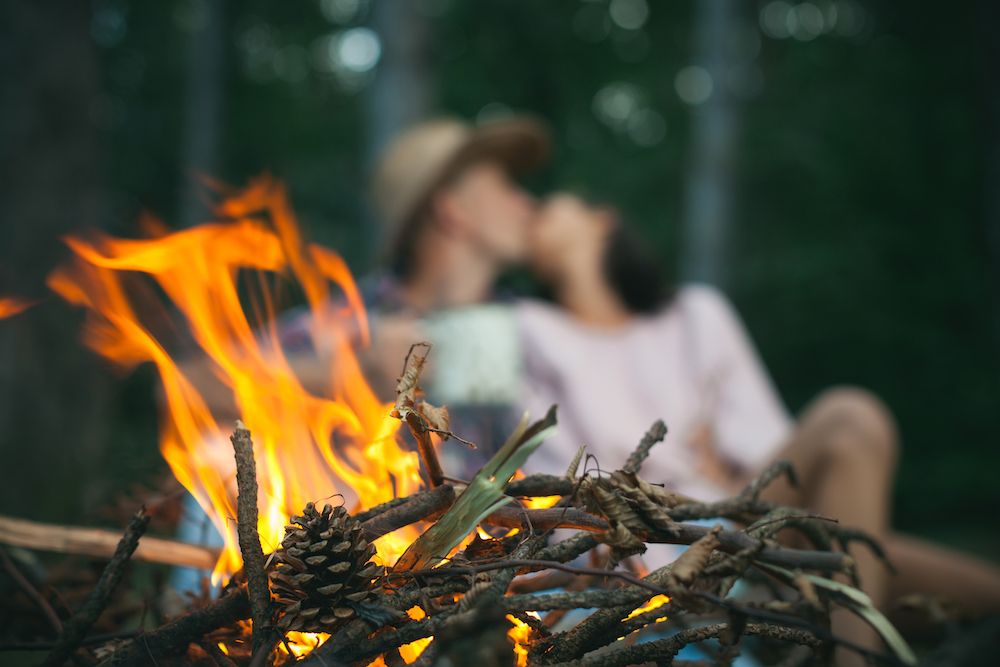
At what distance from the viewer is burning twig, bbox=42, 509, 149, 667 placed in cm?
84

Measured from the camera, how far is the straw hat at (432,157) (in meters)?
3.48

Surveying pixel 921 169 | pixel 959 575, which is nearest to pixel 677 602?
pixel 959 575

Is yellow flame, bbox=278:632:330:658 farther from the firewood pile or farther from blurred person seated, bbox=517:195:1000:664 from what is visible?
blurred person seated, bbox=517:195:1000:664

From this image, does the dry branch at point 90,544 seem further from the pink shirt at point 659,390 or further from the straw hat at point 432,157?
the straw hat at point 432,157

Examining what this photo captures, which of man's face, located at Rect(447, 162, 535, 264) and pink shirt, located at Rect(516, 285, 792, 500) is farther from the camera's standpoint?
man's face, located at Rect(447, 162, 535, 264)

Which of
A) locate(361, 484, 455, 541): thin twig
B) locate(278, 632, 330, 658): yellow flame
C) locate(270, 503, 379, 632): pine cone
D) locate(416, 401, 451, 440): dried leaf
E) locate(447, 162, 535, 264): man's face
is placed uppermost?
locate(447, 162, 535, 264): man's face

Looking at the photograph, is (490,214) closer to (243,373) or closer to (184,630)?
(243,373)

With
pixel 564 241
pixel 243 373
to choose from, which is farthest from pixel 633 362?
pixel 243 373

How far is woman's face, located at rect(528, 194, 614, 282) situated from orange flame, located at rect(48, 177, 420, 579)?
2.12 meters

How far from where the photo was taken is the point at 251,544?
831mm

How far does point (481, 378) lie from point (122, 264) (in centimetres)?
186

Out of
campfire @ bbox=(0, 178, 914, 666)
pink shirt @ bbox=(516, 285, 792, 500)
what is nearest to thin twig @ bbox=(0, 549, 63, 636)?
campfire @ bbox=(0, 178, 914, 666)

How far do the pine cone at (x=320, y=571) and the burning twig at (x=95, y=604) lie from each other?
0.59ft

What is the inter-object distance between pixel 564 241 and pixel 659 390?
84 centimetres
